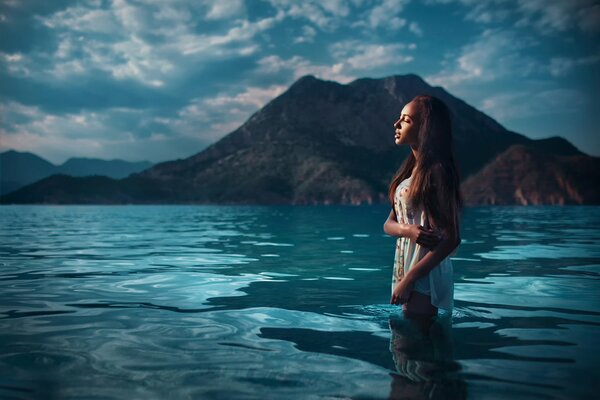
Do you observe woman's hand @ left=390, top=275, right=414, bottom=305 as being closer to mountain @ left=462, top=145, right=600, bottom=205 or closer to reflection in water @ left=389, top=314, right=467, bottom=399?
reflection in water @ left=389, top=314, right=467, bottom=399

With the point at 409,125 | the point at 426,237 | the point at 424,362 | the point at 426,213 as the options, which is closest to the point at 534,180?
the point at 409,125

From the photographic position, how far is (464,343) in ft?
15.2

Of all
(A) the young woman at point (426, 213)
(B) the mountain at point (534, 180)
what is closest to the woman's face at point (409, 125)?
(A) the young woman at point (426, 213)

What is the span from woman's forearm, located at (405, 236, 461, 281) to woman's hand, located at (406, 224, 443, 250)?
45 mm

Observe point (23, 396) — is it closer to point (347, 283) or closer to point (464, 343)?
Answer: point (464, 343)

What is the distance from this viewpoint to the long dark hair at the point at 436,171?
3.97 metres

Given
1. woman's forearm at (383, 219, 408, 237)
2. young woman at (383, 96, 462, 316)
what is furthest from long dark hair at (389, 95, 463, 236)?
woman's forearm at (383, 219, 408, 237)

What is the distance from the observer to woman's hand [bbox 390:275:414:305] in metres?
4.16

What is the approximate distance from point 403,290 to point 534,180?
563 ft

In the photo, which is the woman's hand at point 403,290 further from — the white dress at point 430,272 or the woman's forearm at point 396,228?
the woman's forearm at point 396,228

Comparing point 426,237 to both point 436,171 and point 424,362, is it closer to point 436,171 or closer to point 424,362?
point 436,171

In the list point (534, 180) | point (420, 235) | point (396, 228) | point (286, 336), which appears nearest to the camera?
point (420, 235)

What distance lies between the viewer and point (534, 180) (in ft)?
509

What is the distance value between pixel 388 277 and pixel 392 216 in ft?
17.8
